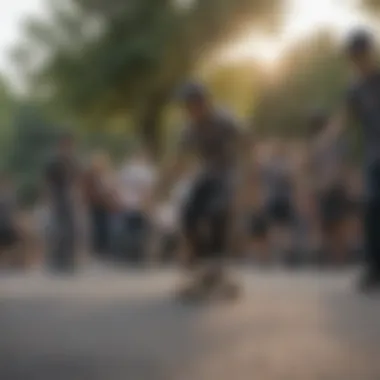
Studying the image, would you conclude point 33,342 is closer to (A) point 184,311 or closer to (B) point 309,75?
(A) point 184,311

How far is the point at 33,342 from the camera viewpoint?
2.71 m

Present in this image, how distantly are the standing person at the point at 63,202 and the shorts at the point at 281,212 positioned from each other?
332 mm

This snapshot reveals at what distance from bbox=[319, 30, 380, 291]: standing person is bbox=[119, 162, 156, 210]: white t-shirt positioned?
286 millimetres

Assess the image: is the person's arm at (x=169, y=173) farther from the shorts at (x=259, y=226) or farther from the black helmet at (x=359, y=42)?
the black helmet at (x=359, y=42)

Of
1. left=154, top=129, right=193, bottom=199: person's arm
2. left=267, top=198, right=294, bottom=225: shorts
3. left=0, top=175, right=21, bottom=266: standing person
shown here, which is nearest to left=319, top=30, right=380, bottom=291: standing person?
left=267, top=198, right=294, bottom=225: shorts

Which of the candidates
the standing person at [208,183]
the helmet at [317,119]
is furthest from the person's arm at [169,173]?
the helmet at [317,119]

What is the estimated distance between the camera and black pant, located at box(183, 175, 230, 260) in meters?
2.83

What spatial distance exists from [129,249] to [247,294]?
9.2 inches

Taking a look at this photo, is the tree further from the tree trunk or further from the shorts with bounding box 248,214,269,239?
the shorts with bounding box 248,214,269,239

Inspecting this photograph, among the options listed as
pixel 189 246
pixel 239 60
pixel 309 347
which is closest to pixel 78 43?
pixel 239 60

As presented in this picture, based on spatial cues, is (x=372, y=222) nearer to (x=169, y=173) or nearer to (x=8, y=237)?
(x=169, y=173)

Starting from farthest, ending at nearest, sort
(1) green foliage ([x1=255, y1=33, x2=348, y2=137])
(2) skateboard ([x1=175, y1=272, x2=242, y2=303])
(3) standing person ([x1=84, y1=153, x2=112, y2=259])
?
(2) skateboard ([x1=175, y1=272, x2=242, y2=303]) < (3) standing person ([x1=84, y1=153, x2=112, y2=259]) < (1) green foliage ([x1=255, y1=33, x2=348, y2=137])

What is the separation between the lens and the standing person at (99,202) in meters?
2.64

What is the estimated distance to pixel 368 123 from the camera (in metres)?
2.81
